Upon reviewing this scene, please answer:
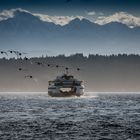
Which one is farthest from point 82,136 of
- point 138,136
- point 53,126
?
point 53,126

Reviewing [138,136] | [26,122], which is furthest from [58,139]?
[26,122]

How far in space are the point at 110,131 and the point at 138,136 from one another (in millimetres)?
7487

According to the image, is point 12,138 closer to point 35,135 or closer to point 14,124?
point 35,135

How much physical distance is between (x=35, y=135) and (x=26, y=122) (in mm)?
21245

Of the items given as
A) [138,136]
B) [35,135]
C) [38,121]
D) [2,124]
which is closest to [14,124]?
[2,124]

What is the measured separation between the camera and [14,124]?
3868 inches

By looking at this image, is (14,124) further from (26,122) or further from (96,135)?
(96,135)

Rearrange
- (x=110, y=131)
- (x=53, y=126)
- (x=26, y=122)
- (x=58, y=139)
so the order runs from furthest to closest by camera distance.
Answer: (x=26, y=122)
(x=53, y=126)
(x=110, y=131)
(x=58, y=139)

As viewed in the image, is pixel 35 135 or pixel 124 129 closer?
pixel 35 135

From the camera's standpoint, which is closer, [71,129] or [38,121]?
[71,129]

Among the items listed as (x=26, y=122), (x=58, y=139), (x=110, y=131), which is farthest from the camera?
(x=26, y=122)

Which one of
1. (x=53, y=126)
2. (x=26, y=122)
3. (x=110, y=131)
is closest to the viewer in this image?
(x=110, y=131)

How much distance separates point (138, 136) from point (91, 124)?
1973 cm

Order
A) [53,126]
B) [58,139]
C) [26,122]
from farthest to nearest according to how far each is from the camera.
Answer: [26,122], [53,126], [58,139]
